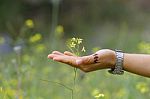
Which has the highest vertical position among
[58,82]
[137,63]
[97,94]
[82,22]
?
[137,63]

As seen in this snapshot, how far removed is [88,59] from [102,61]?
8 cm

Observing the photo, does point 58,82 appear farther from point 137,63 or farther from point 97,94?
point 137,63

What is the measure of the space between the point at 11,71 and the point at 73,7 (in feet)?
29.4

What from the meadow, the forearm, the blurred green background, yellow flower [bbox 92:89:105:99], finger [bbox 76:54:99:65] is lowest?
the blurred green background

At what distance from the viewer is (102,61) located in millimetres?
2375

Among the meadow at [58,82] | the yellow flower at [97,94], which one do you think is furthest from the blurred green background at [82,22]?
the yellow flower at [97,94]

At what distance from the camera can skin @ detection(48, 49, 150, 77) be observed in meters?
2.29

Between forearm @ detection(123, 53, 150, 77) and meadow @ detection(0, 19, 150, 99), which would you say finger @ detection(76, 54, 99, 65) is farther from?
meadow @ detection(0, 19, 150, 99)

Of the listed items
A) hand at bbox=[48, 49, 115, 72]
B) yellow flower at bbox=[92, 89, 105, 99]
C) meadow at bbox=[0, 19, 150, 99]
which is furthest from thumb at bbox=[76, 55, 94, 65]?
meadow at bbox=[0, 19, 150, 99]

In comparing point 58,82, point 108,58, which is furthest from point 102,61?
point 58,82

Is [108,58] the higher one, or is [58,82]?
[108,58]

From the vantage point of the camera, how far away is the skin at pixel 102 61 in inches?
90.4

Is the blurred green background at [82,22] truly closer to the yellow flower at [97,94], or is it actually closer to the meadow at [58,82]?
the meadow at [58,82]

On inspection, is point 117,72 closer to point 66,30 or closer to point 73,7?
point 66,30
